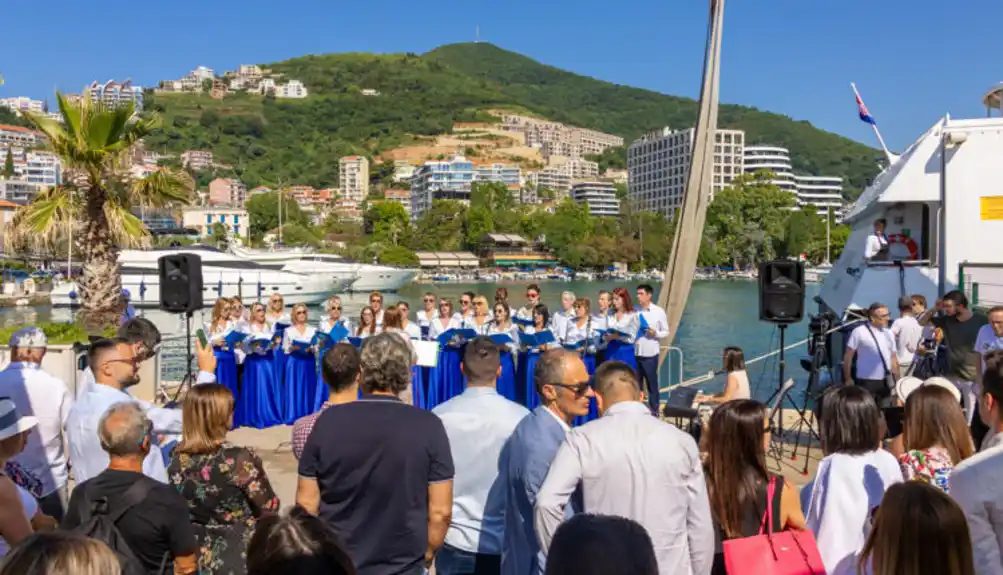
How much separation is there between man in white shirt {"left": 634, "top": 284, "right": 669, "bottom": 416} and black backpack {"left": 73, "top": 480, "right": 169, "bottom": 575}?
22.2ft

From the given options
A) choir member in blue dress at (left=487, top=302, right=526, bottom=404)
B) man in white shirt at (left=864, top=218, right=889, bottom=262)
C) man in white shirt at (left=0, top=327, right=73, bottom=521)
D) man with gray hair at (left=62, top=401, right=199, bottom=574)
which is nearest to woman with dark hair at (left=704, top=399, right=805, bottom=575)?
man with gray hair at (left=62, top=401, right=199, bottom=574)

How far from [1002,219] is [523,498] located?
38.6 feet

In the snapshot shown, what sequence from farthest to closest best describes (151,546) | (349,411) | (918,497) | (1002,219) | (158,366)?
(1002,219) < (158,366) < (349,411) < (151,546) < (918,497)

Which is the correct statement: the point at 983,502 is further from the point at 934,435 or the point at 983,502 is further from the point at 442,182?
the point at 442,182

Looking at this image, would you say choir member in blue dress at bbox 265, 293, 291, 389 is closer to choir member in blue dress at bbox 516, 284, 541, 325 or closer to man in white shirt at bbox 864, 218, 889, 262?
choir member in blue dress at bbox 516, 284, 541, 325

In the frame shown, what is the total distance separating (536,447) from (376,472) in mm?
650

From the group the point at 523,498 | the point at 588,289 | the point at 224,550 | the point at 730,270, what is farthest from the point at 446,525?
the point at 730,270

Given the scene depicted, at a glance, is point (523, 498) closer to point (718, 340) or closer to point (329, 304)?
point (329, 304)

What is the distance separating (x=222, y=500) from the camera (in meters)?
3.21

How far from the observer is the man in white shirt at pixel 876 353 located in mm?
7488

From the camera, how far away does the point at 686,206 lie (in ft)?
27.7

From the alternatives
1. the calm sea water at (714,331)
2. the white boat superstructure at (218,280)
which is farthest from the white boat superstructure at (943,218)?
the white boat superstructure at (218,280)

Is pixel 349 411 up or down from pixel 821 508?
up

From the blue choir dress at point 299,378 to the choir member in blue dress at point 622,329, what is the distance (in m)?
3.51
